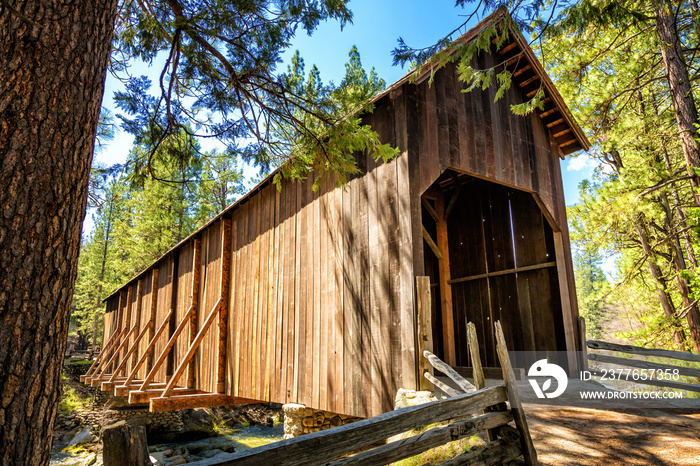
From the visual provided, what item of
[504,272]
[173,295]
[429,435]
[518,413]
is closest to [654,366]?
[504,272]

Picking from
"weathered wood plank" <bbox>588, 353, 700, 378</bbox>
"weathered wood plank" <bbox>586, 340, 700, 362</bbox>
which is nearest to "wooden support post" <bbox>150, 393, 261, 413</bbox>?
"weathered wood plank" <bbox>586, 340, 700, 362</bbox>

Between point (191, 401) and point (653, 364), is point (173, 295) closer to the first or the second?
point (191, 401)

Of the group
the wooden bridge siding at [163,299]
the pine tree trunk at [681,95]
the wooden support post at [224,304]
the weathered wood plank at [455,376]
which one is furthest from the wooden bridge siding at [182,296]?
the pine tree trunk at [681,95]

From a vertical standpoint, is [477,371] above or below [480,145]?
below

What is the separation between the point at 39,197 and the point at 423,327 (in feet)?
12.6

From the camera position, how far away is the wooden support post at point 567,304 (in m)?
7.07

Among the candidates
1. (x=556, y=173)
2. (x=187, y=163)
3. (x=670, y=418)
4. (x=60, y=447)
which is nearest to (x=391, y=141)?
(x=187, y=163)

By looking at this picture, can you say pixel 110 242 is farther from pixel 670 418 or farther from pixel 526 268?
pixel 670 418

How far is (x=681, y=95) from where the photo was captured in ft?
25.9

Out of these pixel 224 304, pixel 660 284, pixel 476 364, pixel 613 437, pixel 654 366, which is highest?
pixel 660 284

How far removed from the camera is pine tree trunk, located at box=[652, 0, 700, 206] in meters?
7.63

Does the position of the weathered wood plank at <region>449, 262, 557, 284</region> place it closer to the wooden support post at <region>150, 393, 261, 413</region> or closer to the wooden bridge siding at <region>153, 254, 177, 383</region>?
the wooden support post at <region>150, 393, 261, 413</region>

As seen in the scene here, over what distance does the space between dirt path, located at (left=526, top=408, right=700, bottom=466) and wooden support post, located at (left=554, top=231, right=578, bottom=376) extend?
2.13 m

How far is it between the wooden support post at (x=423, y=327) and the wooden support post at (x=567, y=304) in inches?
136
